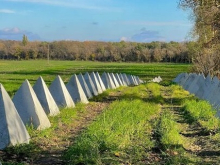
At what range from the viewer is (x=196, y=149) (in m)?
8.48

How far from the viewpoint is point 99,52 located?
121 m

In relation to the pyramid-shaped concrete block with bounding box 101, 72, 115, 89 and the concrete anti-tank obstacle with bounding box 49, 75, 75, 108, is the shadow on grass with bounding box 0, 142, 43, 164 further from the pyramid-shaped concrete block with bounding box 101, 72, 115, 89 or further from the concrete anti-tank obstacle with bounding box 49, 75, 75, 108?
the pyramid-shaped concrete block with bounding box 101, 72, 115, 89

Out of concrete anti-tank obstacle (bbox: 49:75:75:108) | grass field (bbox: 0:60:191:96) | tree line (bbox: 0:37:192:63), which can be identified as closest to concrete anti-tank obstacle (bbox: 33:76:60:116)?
concrete anti-tank obstacle (bbox: 49:75:75:108)

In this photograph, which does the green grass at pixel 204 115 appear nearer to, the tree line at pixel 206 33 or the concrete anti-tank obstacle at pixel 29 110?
the concrete anti-tank obstacle at pixel 29 110

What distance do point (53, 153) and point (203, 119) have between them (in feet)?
19.5

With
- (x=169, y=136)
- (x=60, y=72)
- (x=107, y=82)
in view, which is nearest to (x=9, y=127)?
(x=169, y=136)

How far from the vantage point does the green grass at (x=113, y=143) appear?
7049 millimetres

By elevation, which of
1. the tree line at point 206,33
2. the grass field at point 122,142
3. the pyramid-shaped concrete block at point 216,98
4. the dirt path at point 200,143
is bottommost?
the dirt path at point 200,143

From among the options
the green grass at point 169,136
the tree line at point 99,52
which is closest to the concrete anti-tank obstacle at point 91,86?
the green grass at point 169,136

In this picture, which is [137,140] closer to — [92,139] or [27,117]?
[92,139]

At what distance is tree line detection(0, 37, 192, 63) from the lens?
108 meters

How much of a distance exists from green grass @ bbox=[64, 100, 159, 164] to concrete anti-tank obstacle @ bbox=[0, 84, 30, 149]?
1.12 metres

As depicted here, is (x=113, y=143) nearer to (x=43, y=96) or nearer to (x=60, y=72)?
(x=43, y=96)

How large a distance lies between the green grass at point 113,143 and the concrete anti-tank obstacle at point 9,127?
1.12 m
